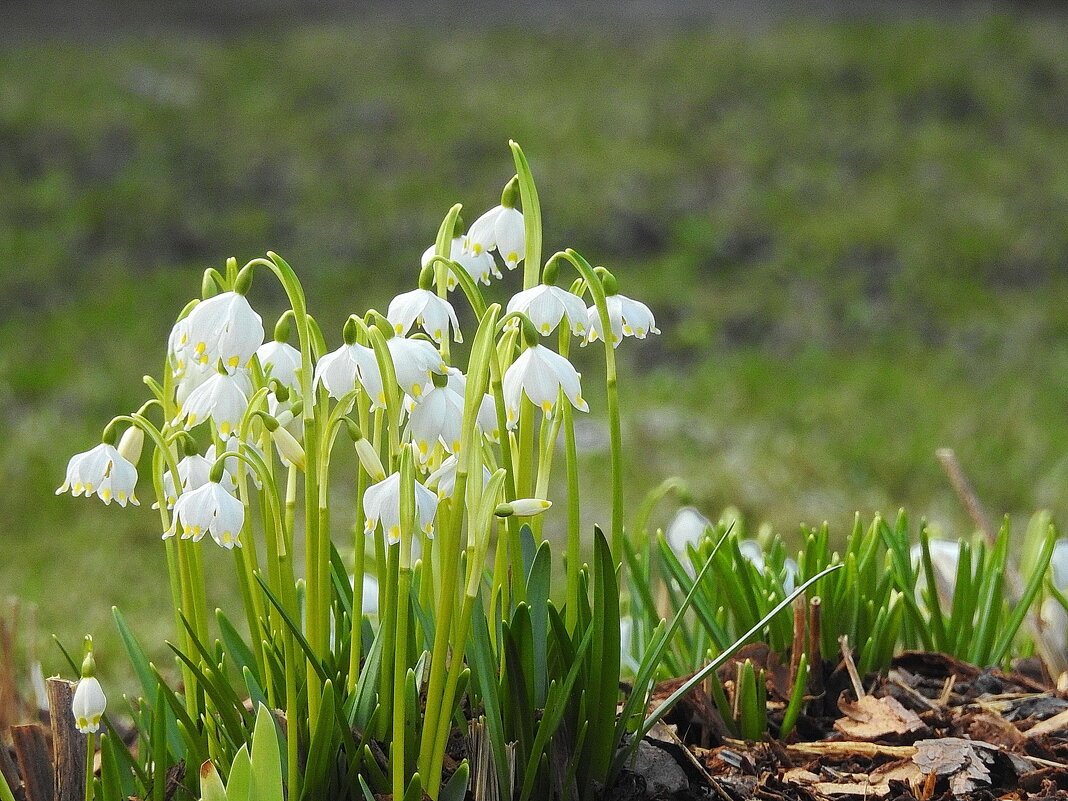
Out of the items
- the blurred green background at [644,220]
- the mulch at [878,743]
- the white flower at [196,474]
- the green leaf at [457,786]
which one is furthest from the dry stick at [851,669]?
the blurred green background at [644,220]

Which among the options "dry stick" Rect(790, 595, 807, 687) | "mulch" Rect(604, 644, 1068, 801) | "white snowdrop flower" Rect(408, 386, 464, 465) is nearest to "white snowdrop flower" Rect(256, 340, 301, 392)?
"white snowdrop flower" Rect(408, 386, 464, 465)

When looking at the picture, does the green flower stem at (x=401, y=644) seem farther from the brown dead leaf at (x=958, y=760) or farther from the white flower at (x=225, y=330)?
the brown dead leaf at (x=958, y=760)

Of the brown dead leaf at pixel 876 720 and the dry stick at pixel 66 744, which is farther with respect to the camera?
the brown dead leaf at pixel 876 720

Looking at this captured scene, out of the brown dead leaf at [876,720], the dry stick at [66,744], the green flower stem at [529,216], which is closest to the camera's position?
the green flower stem at [529,216]

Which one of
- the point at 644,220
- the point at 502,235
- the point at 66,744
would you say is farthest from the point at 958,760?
the point at 644,220

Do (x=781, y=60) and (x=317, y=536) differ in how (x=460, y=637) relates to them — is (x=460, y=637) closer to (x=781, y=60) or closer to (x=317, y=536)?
(x=317, y=536)

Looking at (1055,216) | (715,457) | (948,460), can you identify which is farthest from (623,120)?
(948,460)

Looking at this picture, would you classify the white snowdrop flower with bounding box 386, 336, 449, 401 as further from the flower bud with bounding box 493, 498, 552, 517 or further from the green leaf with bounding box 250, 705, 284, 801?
the green leaf with bounding box 250, 705, 284, 801
